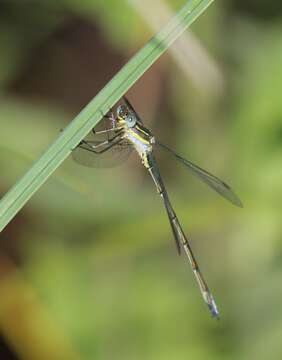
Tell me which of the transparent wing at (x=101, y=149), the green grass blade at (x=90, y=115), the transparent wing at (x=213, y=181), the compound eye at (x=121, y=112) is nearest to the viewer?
the green grass blade at (x=90, y=115)

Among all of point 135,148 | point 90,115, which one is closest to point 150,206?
point 135,148

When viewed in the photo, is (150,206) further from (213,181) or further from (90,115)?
(90,115)

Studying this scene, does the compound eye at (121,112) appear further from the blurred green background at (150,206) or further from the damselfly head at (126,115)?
the blurred green background at (150,206)

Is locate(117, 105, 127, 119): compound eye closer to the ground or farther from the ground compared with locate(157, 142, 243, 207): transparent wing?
closer to the ground

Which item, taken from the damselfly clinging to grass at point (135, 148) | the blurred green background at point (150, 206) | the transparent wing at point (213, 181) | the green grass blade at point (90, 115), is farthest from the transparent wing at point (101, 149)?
the green grass blade at point (90, 115)

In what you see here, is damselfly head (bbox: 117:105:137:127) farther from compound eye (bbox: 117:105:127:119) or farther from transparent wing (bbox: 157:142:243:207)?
transparent wing (bbox: 157:142:243:207)

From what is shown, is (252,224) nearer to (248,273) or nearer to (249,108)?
Answer: (248,273)

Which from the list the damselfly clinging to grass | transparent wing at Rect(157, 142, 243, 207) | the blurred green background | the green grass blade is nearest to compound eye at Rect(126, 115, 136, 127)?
the damselfly clinging to grass
